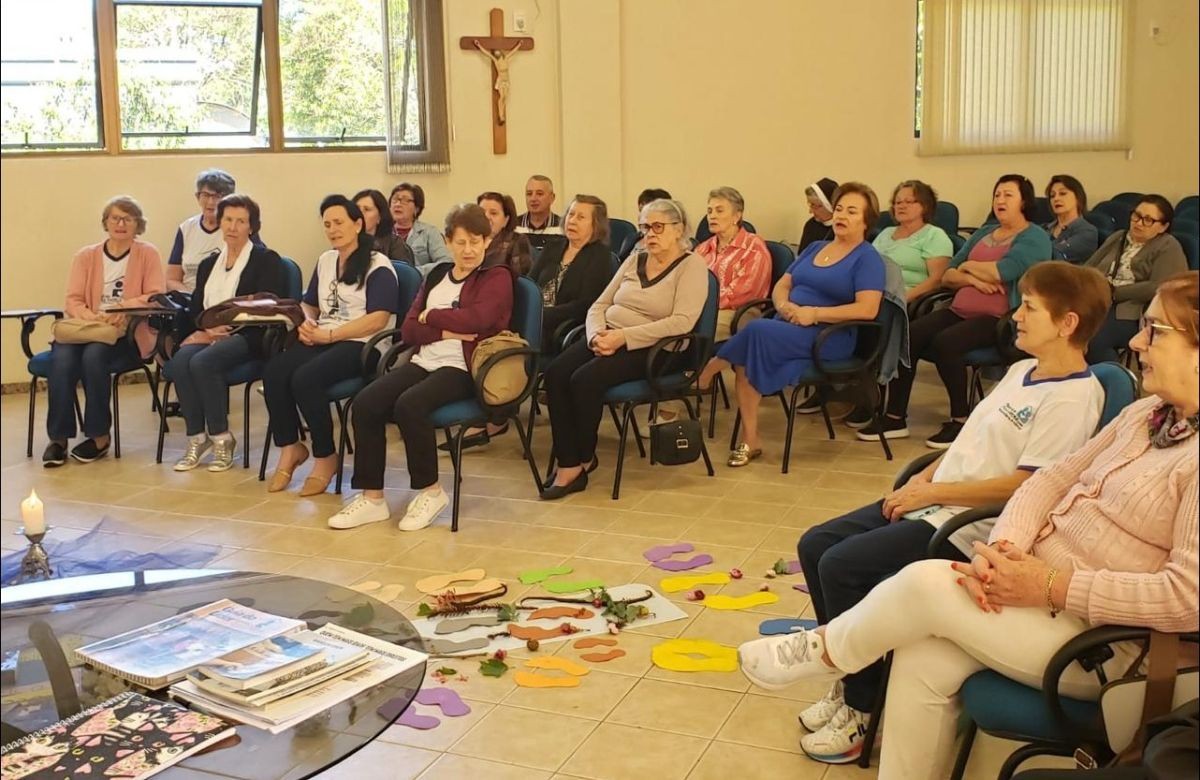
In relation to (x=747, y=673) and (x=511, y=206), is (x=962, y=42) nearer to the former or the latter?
(x=511, y=206)

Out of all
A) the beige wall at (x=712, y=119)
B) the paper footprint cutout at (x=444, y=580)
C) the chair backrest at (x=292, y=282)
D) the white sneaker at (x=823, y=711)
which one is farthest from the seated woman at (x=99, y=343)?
the white sneaker at (x=823, y=711)

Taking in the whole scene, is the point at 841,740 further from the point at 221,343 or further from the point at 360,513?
the point at 221,343

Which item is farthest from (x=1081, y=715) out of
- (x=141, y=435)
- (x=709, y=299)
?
(x=141, y=435)

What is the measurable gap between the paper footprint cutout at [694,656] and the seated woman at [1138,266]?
112 inches

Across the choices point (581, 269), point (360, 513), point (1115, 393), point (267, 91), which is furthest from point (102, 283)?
point (1115, 393)

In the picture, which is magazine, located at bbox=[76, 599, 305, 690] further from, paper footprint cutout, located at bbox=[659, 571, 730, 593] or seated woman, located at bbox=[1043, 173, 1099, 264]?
seated woman, located at bbox=[1043, 173, 1099, 264]

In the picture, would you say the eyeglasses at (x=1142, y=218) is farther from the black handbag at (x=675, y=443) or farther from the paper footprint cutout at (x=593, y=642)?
the paper footprint cutout at (x=593, y=642)

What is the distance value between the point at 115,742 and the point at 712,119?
6.63 metres

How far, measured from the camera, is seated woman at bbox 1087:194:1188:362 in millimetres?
5441

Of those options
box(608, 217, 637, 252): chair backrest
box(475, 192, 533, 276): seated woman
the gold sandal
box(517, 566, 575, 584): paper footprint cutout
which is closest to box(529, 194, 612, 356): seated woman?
box(475, 192, 533, 276): seated woman

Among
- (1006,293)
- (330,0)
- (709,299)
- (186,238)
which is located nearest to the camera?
(709,299)

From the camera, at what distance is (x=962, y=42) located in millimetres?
7867

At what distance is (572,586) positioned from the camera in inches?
149

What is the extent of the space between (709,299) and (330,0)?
13.5ft
